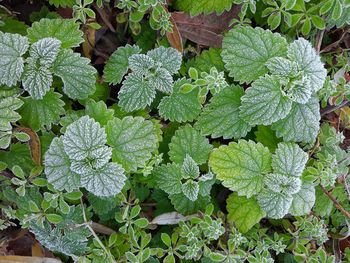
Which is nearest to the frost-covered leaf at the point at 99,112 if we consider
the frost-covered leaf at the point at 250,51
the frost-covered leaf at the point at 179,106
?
the frost-covered leaf at the point at 179,106

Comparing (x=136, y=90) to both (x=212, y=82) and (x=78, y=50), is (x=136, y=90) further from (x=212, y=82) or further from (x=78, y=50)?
(x=78, y=50)

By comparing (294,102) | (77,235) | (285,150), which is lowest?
(77,235)

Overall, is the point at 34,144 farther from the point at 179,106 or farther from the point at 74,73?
the point at 179,106

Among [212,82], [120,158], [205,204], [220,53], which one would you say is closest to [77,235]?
[120,158]

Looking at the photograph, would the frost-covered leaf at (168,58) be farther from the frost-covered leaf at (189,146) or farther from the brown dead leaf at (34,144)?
the brown dead leaf at (34,144)

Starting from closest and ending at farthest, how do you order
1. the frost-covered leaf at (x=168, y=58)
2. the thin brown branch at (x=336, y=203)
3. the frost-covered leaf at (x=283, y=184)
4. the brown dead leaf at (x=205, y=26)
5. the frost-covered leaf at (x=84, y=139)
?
1. the frost-covered leaf at (x=84, y=139)
2. the frost-covered leaf at (x=283, y=184)
3. the frost-covered leaf at (x=168, y=58)
4. the thin brown branch at (x=336, y=203)
5. the brown dead leaf at (x=205, y=26)

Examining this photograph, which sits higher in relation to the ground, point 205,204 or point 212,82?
point 212,82

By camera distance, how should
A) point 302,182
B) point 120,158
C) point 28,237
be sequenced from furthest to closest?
point 28,237 < point 302,182 < point 120,158
